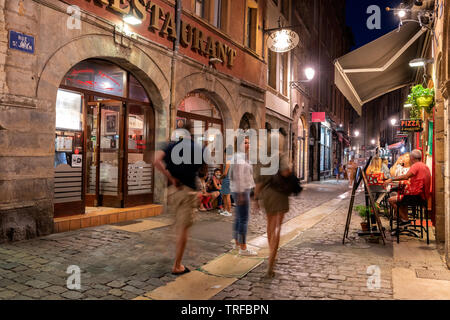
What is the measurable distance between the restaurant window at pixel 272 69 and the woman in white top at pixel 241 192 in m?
11.1

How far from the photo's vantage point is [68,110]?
23.4ft

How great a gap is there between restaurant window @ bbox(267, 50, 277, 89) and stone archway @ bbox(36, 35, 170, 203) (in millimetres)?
8518

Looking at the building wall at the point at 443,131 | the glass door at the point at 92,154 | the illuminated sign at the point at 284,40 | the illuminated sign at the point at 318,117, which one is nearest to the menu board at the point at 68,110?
the glass door at the point at 92,154

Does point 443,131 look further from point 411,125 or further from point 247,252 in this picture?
point 247,252

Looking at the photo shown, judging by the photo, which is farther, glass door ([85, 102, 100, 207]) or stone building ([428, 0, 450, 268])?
glass door ([85, 102, 100, 207])

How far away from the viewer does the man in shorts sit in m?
4.23

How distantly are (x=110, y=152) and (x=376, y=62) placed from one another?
696 centimetres

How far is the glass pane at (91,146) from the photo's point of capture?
8406 mm

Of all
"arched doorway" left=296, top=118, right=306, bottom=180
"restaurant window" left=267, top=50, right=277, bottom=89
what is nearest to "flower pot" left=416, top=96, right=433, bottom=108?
"restaurant window" left=267, top=50, right=277, bottom=89

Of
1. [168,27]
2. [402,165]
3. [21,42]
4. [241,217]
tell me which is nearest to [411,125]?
[402,165]

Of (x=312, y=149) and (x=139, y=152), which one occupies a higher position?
(x=312, y=149)

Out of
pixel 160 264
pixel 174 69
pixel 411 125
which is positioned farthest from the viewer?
pixel 411 125

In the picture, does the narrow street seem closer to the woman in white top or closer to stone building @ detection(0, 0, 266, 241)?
the woman in white top
